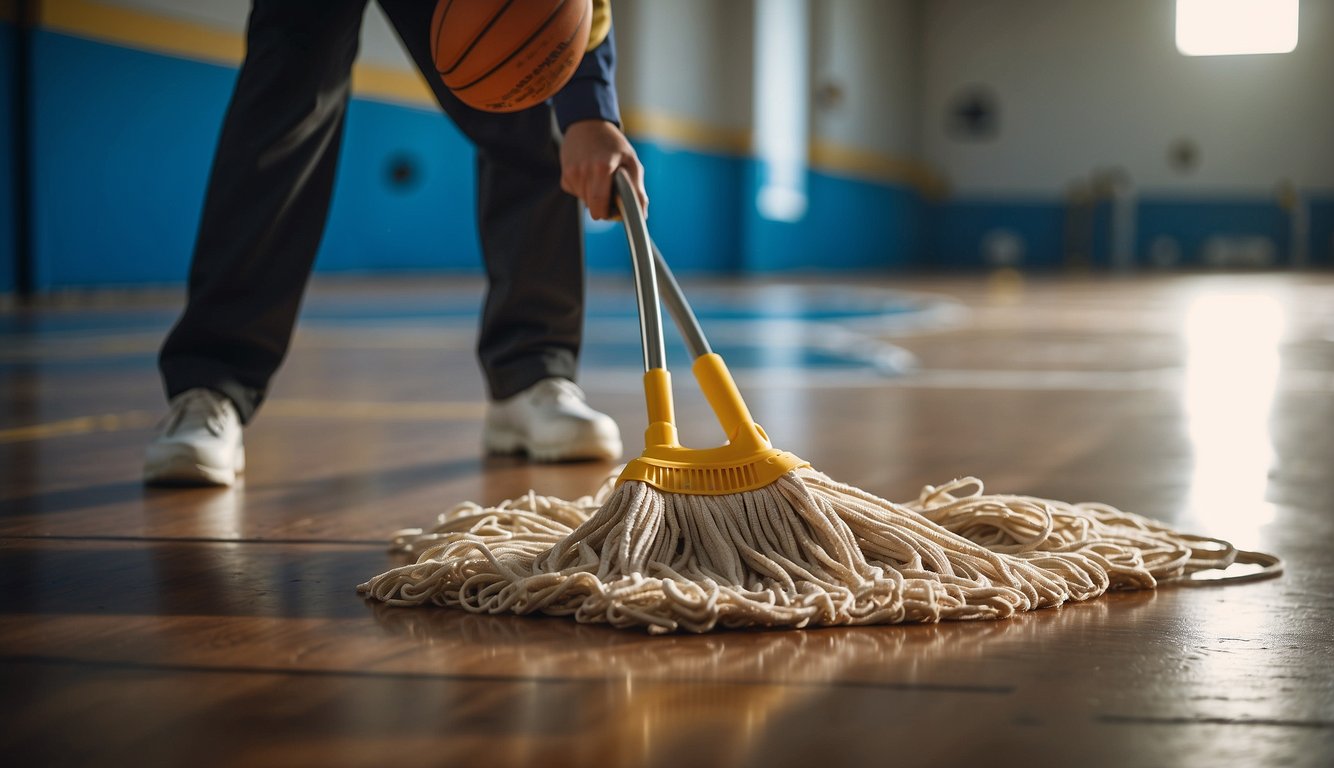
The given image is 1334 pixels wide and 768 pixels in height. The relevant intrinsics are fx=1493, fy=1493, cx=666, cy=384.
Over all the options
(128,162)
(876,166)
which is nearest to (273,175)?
(128,162)

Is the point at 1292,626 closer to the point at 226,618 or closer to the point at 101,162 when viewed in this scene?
the point at 226,618

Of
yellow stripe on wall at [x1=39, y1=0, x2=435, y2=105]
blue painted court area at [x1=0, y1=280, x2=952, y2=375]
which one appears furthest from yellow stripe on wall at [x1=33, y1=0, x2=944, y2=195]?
blue painted court area at [x1=0, y1=280, x2=952, y2=375]

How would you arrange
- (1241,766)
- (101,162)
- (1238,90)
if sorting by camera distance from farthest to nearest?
1. (1238,90)
2. (101,162)
3. (1241,766)

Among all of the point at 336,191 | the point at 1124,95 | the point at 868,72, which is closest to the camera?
the point at 336,191

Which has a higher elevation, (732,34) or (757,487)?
(732,34)

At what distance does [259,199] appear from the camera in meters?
1.73

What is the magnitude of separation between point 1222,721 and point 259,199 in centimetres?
128

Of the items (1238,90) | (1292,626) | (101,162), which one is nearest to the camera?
(1292,626)

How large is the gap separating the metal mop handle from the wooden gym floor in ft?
0.95

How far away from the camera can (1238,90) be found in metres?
15.5

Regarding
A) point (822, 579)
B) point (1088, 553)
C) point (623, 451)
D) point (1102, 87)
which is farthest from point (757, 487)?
point (1102, 87)

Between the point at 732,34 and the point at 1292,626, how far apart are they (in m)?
11.4

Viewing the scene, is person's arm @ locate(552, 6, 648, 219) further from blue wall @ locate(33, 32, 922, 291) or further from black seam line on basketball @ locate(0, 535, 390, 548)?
blue wall @ locate(33, 32, 922, 291)

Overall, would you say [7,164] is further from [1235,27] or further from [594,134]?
[1235,27]
